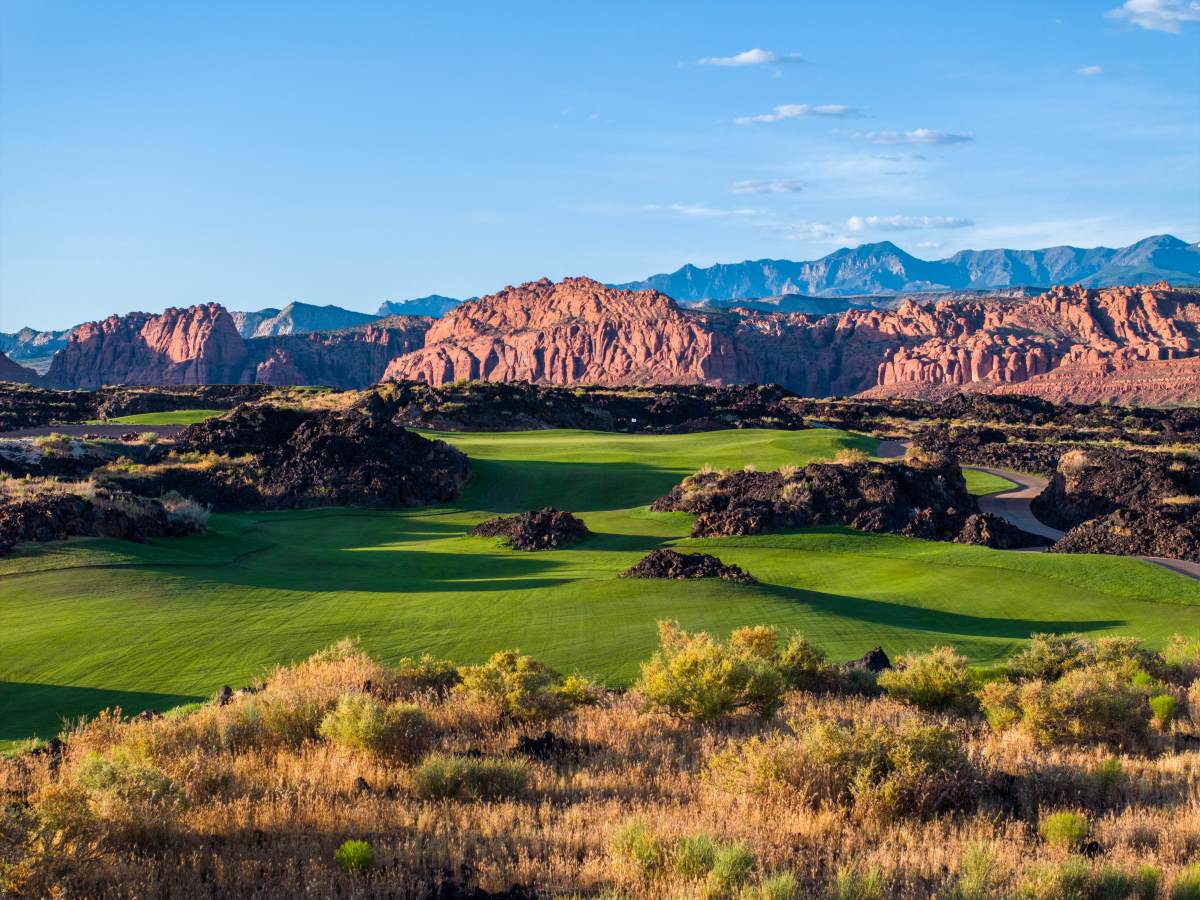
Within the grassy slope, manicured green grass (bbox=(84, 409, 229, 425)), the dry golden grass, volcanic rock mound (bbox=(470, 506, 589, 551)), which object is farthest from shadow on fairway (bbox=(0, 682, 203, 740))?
manicured green grass (bbox=(84, 409, 229, 425))

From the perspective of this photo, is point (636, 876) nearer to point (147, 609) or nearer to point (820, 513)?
point (147, 609)

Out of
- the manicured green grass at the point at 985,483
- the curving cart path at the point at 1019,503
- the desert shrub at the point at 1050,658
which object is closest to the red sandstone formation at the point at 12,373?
the manicured green grass at the point at 985,483

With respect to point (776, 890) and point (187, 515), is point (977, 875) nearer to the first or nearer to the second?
point (776, 890)

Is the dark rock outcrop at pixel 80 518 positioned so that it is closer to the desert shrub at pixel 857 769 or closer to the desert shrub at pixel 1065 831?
the desert shrub at pixel 857 769

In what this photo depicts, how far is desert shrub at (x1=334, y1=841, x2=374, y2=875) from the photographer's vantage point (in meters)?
6.37

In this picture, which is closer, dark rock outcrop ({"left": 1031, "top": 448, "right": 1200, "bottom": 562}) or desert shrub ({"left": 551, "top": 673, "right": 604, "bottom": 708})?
desert shrub ({"left": 551, "top": 673, "right": 604, "bottom": 708})

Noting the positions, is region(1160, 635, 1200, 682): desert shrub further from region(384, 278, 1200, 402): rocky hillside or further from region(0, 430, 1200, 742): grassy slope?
region(384, 278, 1200, 402): rocky hillside

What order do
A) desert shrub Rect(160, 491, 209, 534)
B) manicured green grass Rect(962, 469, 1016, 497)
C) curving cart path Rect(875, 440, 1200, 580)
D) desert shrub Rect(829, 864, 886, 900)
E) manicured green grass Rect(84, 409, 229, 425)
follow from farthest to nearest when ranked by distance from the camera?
manicured green grass Rect(84, 409, 229, 425) < manicured green grass Rect(962, 469, 1016, 497) < curving cart path Rect(875, 440, 1200, 580) < desert shrub Rect(160, 491, 209, 534) < desert shrub Rect(829, 864, 886, 900)

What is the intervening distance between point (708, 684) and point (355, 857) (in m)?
4.71

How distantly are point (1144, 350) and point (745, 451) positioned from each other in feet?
433

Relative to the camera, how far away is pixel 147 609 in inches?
548

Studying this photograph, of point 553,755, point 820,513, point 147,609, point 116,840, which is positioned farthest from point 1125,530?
point 116,840

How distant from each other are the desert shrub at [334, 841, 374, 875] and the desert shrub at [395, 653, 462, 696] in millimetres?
4335

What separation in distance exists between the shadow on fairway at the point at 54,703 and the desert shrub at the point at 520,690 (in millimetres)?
3245
